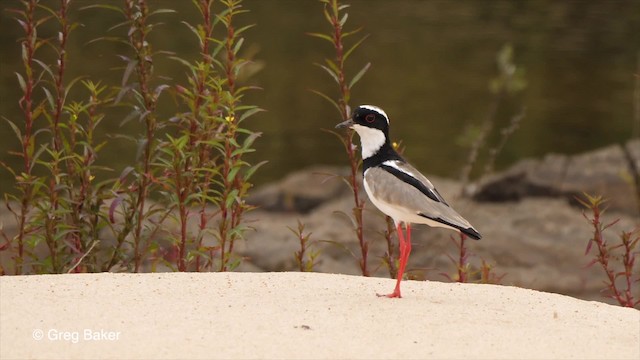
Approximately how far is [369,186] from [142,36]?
4.87ft

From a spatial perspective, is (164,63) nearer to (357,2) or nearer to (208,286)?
(357,2)

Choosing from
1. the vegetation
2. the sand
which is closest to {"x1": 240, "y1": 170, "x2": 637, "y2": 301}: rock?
the vegetation

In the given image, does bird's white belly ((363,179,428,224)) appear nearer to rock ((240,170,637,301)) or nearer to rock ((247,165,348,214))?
rock ((240,170,637,301))

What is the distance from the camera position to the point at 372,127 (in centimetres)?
621

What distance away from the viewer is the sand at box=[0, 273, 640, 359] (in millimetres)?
4973

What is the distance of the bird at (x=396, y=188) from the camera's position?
570 cm

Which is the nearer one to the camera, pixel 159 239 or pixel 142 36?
pixel 142 36

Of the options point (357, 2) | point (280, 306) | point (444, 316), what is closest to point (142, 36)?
point (280, 306)

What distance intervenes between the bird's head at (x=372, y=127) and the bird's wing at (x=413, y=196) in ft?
0.62

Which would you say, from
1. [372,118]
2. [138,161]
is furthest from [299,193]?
[372,118]

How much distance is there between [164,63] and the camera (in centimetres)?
1814

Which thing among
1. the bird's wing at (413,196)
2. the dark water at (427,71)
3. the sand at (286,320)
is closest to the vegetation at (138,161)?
the sand at (286,320)

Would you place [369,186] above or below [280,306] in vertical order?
above

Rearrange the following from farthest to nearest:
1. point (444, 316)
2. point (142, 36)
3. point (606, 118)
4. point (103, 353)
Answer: point (606, 118) < point (142, 36) < point (444, 316) < point (103, 353)
